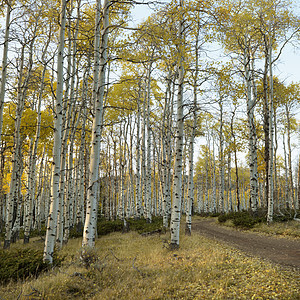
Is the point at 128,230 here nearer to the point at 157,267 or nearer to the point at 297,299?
the point at 157,267

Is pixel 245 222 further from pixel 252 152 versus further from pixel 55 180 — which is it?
pixel 55 180

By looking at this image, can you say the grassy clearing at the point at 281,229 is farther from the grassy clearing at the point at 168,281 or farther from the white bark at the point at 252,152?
the grassy clearing at the point at 168,281

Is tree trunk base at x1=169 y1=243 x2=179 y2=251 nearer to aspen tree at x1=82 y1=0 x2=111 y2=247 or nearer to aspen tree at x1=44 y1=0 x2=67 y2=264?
aspen tree at x1=82 y1=0 x2=111 y2=247

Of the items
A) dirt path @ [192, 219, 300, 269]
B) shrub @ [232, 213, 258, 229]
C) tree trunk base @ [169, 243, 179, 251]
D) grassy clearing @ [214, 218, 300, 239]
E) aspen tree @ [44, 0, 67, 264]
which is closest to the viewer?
aspen tree @ [44, 0, 67, 264]

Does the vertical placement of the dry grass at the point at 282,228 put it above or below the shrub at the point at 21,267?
below

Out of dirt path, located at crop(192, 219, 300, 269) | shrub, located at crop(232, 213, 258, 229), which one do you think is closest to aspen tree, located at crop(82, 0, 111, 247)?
dirt path, located at crop(192, 219, 300, 269)

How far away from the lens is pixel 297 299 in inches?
141

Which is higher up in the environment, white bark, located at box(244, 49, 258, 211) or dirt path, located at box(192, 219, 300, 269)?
white bark, located at box(244, 49, 258, 211)

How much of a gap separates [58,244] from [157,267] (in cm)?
450

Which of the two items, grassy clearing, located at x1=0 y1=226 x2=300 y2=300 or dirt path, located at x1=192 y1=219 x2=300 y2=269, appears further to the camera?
dirt path, located at x1=192 y1=219 x2=300 y2=269

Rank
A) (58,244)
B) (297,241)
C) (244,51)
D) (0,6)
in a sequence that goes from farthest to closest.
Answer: (244,51) < (297,241) < (58,244) < (0,6)

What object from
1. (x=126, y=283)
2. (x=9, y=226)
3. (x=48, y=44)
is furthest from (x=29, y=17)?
(x=126, y=283)

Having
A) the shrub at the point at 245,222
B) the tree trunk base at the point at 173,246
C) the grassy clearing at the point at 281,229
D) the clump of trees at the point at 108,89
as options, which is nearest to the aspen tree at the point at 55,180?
the clump of trees at the point at 108,89

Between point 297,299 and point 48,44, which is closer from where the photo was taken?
point 297,299
